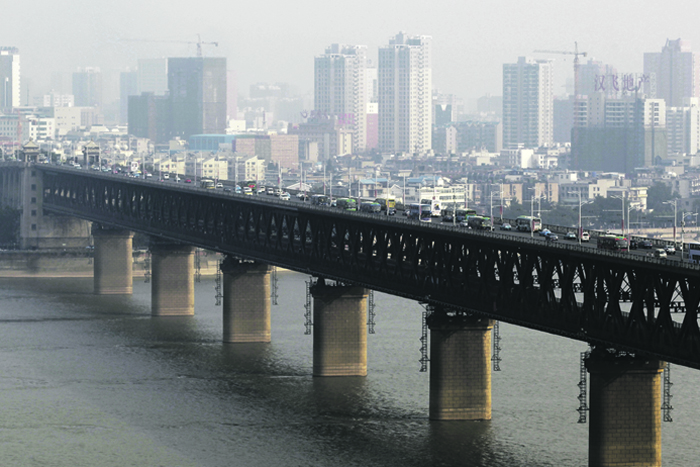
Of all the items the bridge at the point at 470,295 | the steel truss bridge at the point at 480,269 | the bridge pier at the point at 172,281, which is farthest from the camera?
the bridge pier at the point at 172,281

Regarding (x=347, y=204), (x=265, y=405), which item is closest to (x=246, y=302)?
(x=347, y=204)

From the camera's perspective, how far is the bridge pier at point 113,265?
192m

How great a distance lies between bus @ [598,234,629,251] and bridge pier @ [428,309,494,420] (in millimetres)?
13522

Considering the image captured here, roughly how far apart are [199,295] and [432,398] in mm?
92510

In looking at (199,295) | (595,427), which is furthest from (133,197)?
(595,427)

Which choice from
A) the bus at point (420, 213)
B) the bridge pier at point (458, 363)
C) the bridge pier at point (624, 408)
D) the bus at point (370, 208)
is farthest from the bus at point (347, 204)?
the bridge pier at point (624, 408)

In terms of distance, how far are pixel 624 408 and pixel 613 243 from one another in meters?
10.3

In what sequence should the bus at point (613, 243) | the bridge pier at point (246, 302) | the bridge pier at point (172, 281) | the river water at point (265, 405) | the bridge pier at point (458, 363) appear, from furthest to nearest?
the bridge pier at point (172, 281) → the bridge pier at point (246, 302) → the bridge pier at point (458, 363) → the river water at point (265, 405) → the bus at point (613, 243)

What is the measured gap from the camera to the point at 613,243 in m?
88.0

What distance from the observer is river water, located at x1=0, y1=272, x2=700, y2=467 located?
311ft

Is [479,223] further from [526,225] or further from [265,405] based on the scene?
[265,405]

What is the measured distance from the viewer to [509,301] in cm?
9325

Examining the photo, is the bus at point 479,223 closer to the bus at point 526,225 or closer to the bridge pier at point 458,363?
the bus at point 526,225

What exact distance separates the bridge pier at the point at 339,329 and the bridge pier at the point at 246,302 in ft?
74.2
